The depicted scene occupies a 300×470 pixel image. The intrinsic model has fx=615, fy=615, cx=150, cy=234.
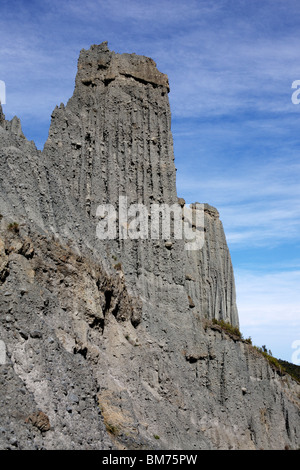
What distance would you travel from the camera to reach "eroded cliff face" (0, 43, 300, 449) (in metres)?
19.3

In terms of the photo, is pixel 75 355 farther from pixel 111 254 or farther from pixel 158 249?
pixel 158 249

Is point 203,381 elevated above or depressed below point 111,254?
below

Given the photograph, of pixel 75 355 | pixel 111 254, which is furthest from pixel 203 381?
pixel 75 355

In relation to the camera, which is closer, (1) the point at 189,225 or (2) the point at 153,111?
(2) the point at 153,111

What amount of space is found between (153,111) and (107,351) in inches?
598

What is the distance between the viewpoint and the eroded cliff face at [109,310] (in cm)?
1927

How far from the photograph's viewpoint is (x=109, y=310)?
1045 inches
